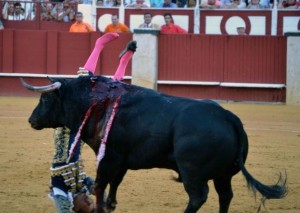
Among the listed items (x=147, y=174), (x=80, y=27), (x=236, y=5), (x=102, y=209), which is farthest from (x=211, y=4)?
(x=102, y=209)

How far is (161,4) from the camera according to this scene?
16.5 meters

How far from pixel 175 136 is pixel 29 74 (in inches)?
473

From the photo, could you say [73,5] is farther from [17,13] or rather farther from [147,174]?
[147,174]

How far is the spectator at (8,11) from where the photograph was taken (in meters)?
17.3

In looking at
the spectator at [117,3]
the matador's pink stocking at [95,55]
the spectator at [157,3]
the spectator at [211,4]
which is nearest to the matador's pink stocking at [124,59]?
the matador's pink stocking at [95,55]

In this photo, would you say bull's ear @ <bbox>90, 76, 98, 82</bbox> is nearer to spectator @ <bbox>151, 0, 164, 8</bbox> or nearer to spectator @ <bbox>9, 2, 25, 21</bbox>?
spectator @ <bbox>151, 0, 164, 8</bbox>

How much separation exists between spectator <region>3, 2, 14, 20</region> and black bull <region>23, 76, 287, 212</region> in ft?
40.6

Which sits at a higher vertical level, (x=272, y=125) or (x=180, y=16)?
(x=180, y=16)

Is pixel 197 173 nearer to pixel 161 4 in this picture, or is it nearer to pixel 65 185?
pixel 65 185

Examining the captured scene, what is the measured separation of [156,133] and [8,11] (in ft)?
43.0

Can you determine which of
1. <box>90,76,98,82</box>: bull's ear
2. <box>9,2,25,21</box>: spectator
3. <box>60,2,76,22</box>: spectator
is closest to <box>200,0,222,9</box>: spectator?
Answer: <box>60,2,76,22</box>: spectator

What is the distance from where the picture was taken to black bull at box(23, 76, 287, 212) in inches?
188

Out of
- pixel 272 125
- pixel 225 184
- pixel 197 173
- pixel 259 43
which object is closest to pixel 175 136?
pixel 197 173

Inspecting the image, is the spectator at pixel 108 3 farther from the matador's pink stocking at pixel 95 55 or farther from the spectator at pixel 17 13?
the matador's pink stocking at pixel 95 55
